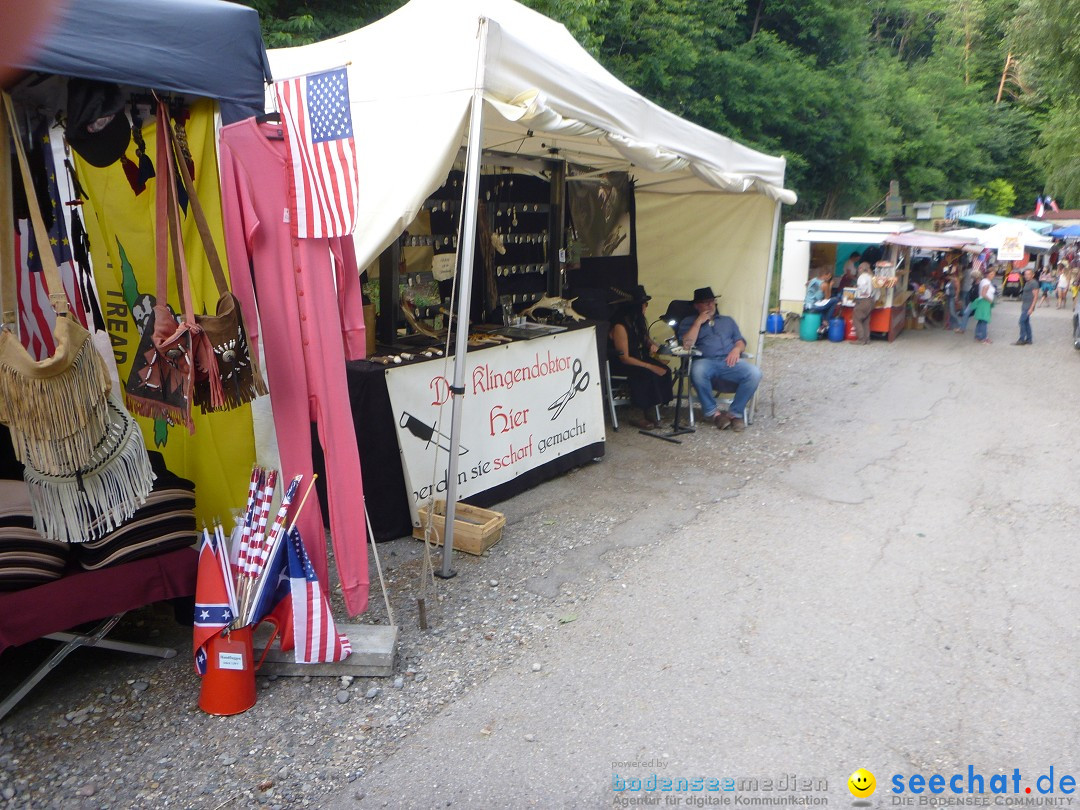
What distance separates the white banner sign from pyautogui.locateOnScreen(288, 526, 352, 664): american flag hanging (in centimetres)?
127

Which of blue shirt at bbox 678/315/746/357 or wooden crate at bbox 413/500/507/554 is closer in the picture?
wooden crate at bbox 413/500/507/554

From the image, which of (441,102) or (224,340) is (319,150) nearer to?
(224,340)

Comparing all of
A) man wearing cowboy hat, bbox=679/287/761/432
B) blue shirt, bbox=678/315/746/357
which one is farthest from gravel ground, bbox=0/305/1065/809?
blue shirt, bbox=678/315/746/357

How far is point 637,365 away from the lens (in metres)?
7.77

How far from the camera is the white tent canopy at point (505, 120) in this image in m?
4.31

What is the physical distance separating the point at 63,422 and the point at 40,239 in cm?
66

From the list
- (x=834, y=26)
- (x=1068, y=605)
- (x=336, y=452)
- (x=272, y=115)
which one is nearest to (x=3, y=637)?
(x=336, y=452)

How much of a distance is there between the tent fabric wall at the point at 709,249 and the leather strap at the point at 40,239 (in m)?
6.77

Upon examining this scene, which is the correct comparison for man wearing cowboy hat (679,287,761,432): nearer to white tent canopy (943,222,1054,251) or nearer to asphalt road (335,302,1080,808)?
asphalt road (335,302,1080,808)

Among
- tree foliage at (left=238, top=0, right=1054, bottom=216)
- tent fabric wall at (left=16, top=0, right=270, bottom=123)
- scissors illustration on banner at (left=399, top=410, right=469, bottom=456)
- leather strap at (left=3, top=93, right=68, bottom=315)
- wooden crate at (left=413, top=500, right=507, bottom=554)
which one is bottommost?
wooden crate at (left=413, top=500, right=507, bottom=554)

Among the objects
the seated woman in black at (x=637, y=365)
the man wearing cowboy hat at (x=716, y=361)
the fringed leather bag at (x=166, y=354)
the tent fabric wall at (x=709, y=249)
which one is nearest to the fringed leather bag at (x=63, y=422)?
the fringed leather bag at (x=166, y=354)

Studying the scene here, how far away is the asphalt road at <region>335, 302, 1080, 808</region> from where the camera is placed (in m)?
3.03

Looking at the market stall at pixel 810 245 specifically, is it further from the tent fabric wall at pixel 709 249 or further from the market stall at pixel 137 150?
the market stall at pixel 137 150

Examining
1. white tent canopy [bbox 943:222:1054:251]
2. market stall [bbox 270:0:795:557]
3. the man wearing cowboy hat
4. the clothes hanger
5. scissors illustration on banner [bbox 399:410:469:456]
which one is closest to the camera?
the clothes hanger
